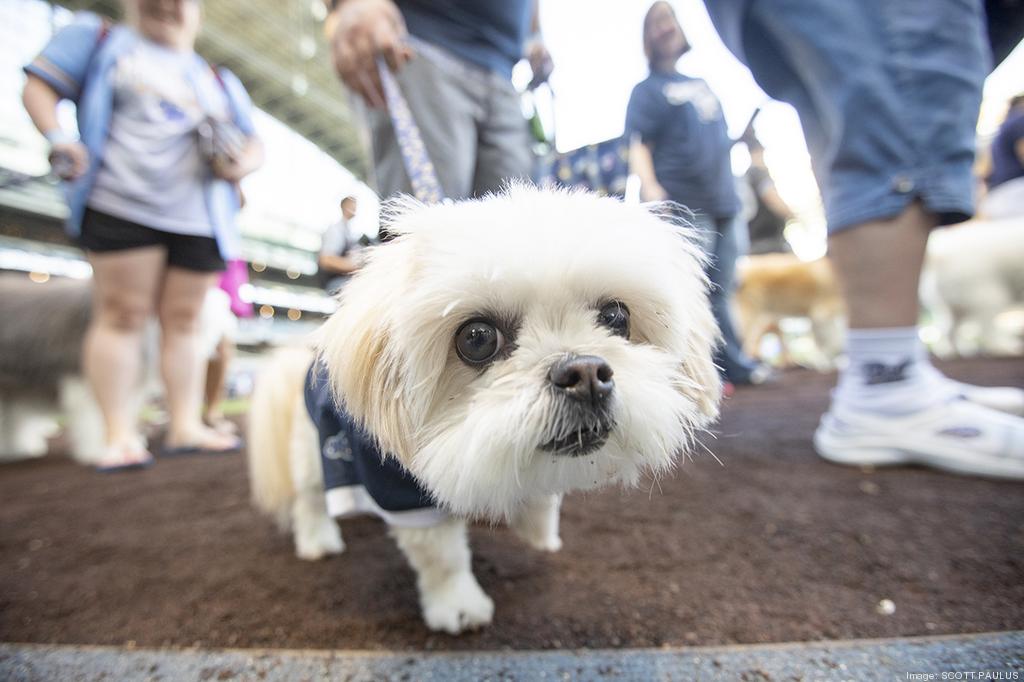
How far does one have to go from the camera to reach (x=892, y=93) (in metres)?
1.16

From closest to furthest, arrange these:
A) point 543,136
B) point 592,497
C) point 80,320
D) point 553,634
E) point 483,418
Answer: point 483,418 → point 553,634 → point 592,497 → point 543,136 → point 80,320

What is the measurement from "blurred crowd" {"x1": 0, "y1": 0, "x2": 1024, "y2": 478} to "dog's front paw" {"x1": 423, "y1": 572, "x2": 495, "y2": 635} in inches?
20.0

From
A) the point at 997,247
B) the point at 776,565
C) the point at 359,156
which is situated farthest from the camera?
the point at 359,156

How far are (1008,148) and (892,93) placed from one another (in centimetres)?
312

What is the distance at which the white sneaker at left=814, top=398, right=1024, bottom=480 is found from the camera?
3.64ft

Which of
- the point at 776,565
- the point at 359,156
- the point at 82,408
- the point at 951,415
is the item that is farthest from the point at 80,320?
the point at 359,156

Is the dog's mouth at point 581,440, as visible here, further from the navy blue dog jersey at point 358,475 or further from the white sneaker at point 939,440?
the white sneaker at point 939,440

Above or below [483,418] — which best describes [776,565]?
below

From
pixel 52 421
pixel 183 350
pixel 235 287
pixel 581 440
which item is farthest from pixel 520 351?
pixel 52 421

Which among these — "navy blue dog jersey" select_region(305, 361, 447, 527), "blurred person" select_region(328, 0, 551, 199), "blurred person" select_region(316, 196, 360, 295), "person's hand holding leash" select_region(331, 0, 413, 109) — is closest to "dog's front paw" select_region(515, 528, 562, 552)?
"navy blue dog jersey" select_region(305, 361, 447, 527)

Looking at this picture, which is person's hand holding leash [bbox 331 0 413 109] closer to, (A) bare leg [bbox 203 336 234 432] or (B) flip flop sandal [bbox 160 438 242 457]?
(B) flip flop sandal [bbox 160 438 242 457]

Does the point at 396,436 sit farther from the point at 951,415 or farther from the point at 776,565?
the point at 951,415

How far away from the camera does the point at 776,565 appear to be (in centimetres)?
82

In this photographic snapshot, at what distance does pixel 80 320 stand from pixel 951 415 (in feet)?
11.7
